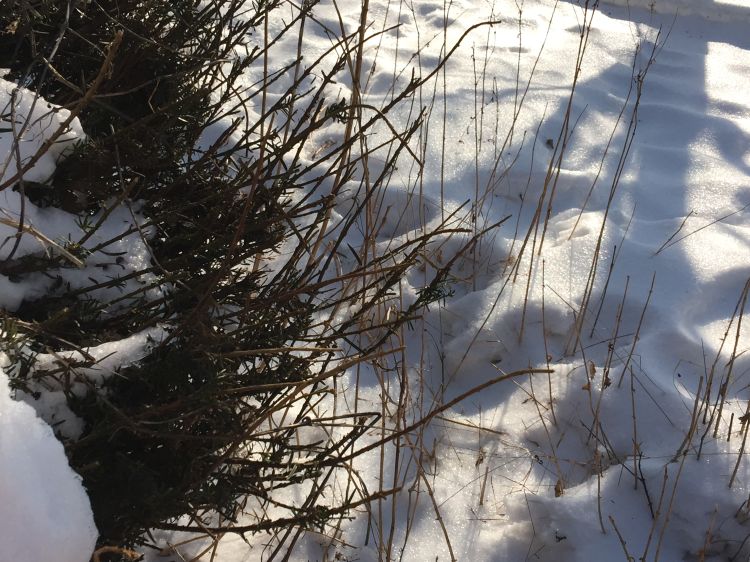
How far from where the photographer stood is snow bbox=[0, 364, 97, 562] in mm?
853

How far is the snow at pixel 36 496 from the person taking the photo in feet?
2.80

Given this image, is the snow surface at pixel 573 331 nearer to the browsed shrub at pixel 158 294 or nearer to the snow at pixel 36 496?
the browsed shrub at pixel 158 294

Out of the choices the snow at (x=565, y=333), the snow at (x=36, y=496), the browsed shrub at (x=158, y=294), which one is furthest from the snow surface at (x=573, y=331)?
the snow at (x=36, y=496)

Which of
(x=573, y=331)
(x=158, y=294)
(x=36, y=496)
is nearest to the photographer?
(x=36, y=496)

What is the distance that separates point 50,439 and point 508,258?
1.68m

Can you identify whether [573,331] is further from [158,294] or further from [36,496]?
[36,496]

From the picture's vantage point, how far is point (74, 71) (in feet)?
4.33

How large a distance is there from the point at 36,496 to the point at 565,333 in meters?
1.62

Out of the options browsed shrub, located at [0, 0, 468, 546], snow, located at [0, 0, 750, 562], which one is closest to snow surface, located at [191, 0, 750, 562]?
snow, located at [0, 0, 750, 562]

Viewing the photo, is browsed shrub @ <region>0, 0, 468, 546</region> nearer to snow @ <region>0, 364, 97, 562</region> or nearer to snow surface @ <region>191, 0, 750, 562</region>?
snow @ <region>0, 364, 97, 562</region>

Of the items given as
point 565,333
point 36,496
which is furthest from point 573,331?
point 36,496

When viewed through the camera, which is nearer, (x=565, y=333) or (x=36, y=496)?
(x=36, y=496)

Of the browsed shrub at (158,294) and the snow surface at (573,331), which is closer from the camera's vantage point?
the browsed shrub at (158,294)

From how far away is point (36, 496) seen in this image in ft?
2.86
